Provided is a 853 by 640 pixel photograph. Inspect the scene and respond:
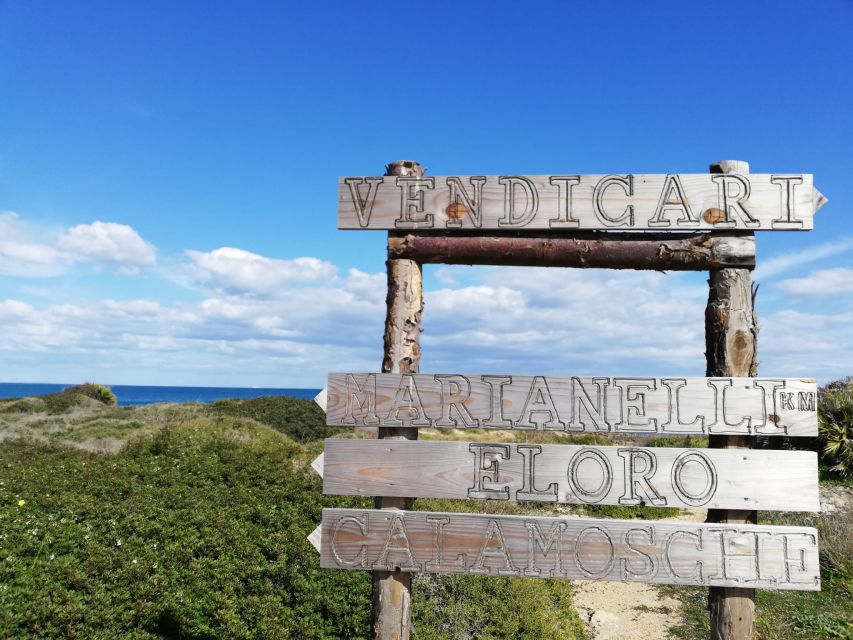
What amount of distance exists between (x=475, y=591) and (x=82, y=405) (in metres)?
23.8

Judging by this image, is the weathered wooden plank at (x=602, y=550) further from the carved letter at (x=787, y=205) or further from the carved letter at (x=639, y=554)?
the carved letter at (x=787, y=205)

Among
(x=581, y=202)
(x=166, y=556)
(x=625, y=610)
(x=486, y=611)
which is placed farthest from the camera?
(x=625, y=610)

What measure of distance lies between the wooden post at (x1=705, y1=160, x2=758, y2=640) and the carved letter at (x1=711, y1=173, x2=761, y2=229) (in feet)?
0.35

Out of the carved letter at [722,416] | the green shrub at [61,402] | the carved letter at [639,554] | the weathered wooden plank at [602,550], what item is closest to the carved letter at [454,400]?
the weathered wooden plank at [602,550]

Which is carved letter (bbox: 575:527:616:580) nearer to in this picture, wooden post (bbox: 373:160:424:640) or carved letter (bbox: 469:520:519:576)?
carved letter (bbox: 469:520:519:576)

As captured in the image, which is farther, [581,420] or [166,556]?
[166,556]

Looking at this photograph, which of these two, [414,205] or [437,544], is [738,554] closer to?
[437,544]

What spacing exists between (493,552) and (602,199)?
8.42ft

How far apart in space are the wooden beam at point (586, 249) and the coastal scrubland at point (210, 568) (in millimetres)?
3918

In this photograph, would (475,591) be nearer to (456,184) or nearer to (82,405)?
(456,184)

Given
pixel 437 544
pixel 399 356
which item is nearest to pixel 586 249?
pixel 399 356

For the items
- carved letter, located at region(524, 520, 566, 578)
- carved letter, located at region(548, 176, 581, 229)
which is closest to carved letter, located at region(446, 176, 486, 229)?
carved letter, located at region(548, 176, 581, 229)

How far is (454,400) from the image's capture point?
3.91 meters

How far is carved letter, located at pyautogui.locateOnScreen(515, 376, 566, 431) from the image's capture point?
383cm
